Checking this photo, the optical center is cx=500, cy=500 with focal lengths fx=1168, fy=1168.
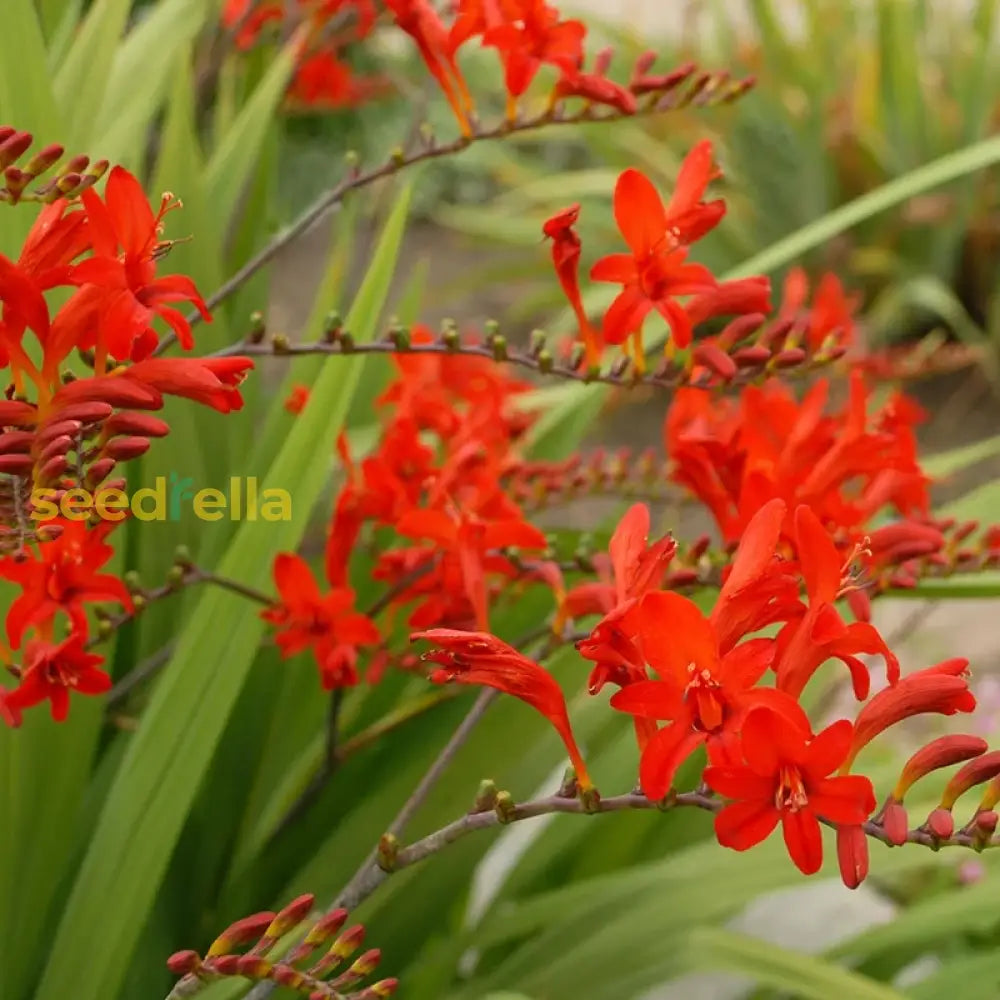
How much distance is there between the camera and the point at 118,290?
414mm

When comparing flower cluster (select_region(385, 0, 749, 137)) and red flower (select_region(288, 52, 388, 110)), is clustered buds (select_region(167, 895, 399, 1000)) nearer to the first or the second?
flower cluster (select_region(385, 0, 749, 137))

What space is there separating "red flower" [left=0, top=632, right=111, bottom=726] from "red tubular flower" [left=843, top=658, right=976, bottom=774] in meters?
0.29

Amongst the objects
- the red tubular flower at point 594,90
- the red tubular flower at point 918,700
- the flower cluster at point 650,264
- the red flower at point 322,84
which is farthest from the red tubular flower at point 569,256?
the red flower at point 322,84

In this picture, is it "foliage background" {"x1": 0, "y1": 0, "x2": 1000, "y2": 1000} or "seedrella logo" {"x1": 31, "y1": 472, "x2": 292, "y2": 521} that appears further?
"foliage background" {"x1": 0, "y1": 0, "x2": 1000, "y2": 1000}

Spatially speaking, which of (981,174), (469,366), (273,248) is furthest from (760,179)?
(273,248)

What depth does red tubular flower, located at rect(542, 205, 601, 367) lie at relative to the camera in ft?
1.59

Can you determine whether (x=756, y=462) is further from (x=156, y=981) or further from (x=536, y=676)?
(x=156, y=981)

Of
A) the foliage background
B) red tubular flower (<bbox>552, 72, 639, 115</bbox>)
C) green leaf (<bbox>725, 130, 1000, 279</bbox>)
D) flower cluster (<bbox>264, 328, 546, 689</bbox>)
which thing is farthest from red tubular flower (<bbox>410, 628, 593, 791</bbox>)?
green leaf (<bbox>725, 130, 1000, 279</bbox>)

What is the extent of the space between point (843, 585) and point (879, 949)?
37 centimetres

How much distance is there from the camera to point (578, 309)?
1.77ft

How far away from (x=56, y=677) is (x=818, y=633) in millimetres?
297

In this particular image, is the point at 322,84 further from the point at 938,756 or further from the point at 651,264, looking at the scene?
the point at 938,756

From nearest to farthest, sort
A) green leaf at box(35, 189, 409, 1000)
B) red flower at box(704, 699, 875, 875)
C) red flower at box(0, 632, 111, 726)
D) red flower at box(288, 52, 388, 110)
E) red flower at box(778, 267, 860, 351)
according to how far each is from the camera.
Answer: red flower at box(704, 699, 875, 875) → red flower at box(0, 632, 111, 726) → green leaf at box(35, 189, 409, 1000) → red flower at box(778, 267, 860, 351) → red flower at box(288, 52, 388, 110)

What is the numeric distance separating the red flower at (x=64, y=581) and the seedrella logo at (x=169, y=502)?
21mm
